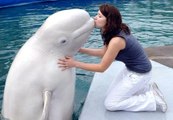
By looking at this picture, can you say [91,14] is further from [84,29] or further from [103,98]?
[84,29]

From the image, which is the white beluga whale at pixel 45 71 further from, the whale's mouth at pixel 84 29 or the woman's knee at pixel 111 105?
the woman's knee at pixel 111 105

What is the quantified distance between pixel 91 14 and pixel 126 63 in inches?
351

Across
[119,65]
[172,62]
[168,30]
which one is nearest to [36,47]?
[119,65]

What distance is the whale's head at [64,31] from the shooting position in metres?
4.41

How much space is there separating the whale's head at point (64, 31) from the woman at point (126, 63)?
0.46 feet

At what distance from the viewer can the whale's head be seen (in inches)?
174

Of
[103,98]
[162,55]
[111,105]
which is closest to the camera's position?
[111,105]

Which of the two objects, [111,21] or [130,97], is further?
[130,97]

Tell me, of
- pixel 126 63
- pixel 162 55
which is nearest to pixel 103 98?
pixel 126 63

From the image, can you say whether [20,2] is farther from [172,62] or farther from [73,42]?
[73,42]

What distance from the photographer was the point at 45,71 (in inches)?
173

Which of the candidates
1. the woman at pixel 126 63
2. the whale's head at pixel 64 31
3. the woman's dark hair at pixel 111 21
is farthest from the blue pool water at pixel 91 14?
the woman's dark hair at pixel 111 21

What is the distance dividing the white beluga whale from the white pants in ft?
1.88

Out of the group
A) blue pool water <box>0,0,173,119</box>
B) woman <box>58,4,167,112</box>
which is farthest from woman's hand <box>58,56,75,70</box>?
blue pool water <box>0,0,173,119</box>
